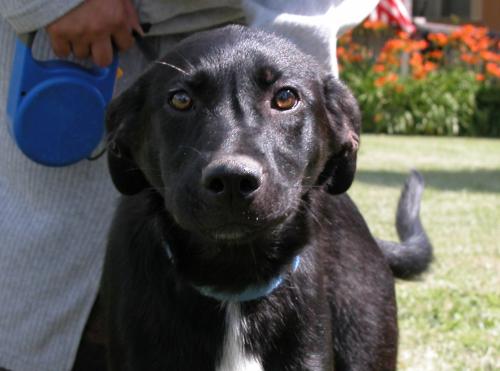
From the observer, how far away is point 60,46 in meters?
2.74

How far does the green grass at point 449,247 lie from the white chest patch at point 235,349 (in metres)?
1.33

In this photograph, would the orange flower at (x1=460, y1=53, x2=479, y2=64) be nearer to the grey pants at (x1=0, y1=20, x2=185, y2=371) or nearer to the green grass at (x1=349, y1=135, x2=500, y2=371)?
the green grass at (x1=349, y1=135, x2=500, y2=371)

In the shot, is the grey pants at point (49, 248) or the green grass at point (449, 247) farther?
the green grass at point (449, 247)

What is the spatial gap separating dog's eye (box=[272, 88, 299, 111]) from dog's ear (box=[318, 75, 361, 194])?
0.79 feet

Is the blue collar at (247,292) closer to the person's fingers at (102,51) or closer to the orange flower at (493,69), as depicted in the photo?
the person's fingers at (102,51)

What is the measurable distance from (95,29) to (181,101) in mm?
480

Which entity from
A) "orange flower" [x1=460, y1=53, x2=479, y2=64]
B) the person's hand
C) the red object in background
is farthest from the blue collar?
"orange flower" [x1=460, y1=53, x2=479, y2=64]

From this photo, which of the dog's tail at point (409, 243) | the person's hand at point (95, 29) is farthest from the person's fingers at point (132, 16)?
the dog's tail at point (409, 243)

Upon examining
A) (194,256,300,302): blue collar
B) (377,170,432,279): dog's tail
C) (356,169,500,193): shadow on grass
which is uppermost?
(194,256,300,302): blue collar

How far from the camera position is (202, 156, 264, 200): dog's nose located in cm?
203

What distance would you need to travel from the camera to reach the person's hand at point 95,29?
2627 mm

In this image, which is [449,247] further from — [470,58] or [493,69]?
[470,58]

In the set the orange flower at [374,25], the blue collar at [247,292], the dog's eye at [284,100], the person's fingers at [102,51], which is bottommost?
the orange flower at [374,25]

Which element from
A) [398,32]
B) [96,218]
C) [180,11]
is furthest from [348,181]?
[398,32]
